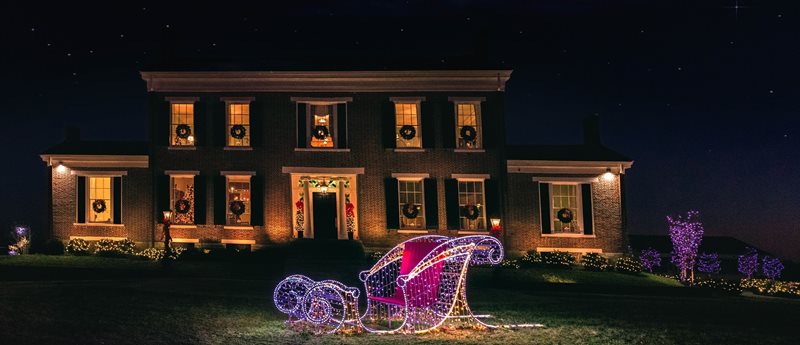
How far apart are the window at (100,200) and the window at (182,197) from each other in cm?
219

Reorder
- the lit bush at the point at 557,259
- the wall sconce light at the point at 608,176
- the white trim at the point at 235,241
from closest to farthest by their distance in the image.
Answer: the lit bush at the point at 557,259
the white trim at the point at 235,241
the wall sconce light at the point at 608,176

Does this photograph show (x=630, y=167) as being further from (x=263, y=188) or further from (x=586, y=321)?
(x=586, y=321)

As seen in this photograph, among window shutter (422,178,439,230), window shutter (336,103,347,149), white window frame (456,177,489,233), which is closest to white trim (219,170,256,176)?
window shutter (336,103,347,149)

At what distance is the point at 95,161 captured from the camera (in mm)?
25641

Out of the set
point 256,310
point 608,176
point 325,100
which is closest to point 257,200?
point 325,100

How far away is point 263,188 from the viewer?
83.5ft

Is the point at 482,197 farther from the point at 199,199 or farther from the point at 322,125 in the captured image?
the point at 199,199

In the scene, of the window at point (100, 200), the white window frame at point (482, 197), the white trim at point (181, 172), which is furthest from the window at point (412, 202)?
the window at point (100, 200)

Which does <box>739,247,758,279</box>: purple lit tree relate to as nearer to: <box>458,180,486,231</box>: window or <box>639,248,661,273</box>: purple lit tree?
<box>639,248,661,273</box>: purple lit tree

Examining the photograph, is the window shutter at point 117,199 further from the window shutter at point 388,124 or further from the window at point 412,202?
the window at point 412,202

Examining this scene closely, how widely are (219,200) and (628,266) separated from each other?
13.9 meters

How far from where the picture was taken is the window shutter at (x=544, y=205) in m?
26.2

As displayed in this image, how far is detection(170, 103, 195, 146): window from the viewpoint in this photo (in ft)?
83.8

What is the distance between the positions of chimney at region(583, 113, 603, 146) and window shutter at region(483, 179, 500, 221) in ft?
18.4
